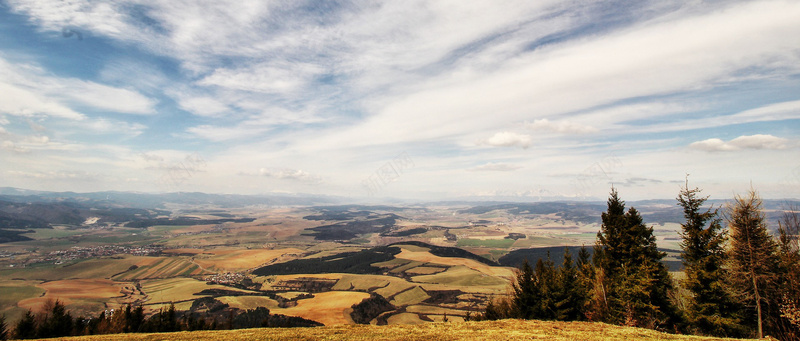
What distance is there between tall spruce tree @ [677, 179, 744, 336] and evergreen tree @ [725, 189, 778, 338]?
Result: 1.09 meters

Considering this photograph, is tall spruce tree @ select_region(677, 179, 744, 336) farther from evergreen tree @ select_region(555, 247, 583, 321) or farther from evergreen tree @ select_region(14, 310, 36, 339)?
evergreen tree @ select_region(14, 310, 36, 339)

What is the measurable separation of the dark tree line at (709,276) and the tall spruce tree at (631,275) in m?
0.09

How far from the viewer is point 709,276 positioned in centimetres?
3023

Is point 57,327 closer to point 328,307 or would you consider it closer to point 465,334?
point 465,334

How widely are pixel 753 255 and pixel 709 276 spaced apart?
379 centimetres

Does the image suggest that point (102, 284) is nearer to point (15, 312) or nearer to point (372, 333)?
point (15, 312)

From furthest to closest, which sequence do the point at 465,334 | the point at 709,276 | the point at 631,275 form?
the point at 631,275, the point at 709,276, the point at 465,334

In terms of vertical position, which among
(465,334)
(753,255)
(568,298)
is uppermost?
(753,255)

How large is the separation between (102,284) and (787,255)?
209630 millimetres

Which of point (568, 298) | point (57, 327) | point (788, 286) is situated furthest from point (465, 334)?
point (57, 327)

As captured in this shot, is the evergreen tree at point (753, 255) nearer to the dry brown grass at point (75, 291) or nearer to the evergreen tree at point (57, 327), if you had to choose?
the evergreen tree at point (57, 327)

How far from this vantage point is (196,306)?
11881 centimetres

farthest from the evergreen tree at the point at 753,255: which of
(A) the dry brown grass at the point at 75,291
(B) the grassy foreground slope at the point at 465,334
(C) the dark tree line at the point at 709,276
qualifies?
(A) the dry brown grass at the point at 75,291

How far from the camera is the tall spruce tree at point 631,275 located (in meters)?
34.1
